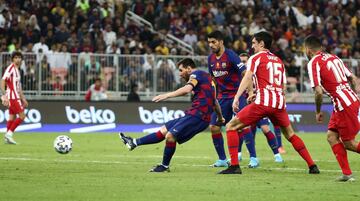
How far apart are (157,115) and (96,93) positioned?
232cm

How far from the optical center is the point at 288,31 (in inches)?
1497

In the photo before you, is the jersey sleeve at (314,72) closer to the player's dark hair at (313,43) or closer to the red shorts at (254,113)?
the player's dark hair at (313,43)

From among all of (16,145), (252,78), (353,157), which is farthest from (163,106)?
(252,78)

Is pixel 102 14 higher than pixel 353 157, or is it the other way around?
pixel 102 14

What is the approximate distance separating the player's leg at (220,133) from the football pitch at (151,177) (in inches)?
16.7

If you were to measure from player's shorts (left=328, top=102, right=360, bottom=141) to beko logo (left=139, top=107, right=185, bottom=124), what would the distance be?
17.1m

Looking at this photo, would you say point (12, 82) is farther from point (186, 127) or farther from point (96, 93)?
point (186, 127)

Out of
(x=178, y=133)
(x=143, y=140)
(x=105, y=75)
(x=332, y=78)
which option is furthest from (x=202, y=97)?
(x=105, y=75)

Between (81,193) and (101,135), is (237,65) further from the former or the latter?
(101,135)

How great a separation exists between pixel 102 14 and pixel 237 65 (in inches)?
747

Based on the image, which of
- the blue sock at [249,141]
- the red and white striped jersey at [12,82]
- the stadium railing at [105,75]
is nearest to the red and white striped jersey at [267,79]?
the blue sock at [249,141]

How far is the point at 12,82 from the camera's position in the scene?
2552cm

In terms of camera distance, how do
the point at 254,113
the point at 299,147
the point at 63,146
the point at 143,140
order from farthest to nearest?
1. the point at 63,146
2. the point at 143,140
3. the point at 299,147
4. the point at 254,113

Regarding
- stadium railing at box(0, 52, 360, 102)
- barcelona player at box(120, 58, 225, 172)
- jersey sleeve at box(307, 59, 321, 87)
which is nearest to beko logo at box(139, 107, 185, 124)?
stadium railing at box(0, 52, 360, 102)
